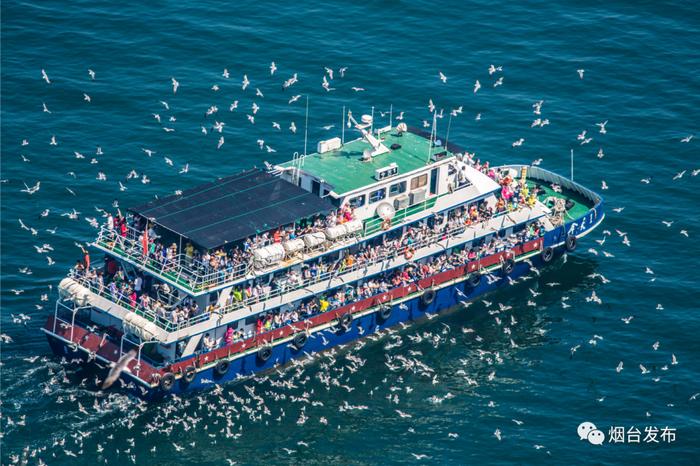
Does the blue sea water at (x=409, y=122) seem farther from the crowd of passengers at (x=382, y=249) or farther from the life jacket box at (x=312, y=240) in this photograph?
the life jacket box at (x=312, y=240)

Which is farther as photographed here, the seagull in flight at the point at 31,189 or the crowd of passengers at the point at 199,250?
the seagull in flight at the point at 31,189

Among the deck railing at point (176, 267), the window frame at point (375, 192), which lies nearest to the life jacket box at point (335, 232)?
the window frame at point (375, 192)

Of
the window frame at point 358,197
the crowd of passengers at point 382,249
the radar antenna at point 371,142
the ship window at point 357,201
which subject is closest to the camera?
the crowd of passengers at point 382,249

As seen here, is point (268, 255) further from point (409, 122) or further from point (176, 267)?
point (409, 122)

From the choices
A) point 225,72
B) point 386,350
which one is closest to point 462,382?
point 386,350

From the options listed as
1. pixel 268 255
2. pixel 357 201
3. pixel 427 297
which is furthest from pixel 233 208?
pixel 427 297
